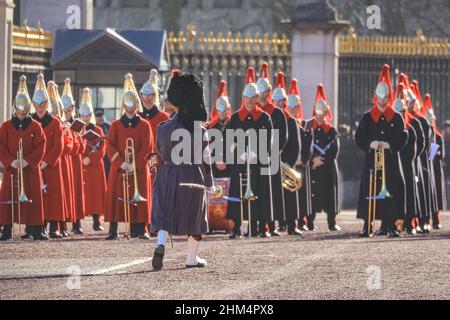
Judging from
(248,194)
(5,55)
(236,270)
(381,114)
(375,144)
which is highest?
(5,55)

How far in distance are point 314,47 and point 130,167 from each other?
8.56 meters

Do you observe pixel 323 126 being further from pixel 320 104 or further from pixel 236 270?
pixel 236 270

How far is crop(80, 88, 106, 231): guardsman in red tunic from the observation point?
24.0m

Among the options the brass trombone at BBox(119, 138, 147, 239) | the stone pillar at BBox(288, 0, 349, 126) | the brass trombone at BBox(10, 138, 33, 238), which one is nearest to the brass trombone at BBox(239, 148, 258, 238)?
the brass trombone at BBox(119, 138, 147, 239)

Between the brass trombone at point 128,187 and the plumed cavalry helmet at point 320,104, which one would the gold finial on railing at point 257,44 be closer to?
the plumed cavalry helmet at point 320,104

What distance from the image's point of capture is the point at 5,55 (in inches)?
1024

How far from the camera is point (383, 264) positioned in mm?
17281

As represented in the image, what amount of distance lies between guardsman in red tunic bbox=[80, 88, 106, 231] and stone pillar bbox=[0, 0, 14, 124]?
79.9 inches

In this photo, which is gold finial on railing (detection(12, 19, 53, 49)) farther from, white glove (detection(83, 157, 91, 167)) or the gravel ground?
the gravel ground

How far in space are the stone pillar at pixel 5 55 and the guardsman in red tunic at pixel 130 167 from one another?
4.41 meters

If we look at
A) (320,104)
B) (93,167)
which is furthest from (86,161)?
(320,104)
